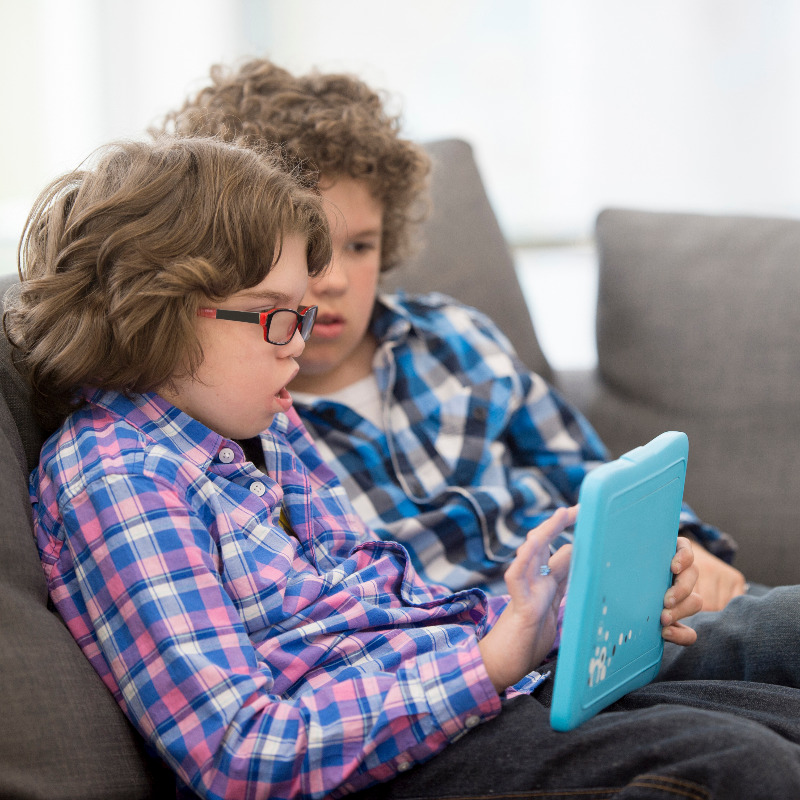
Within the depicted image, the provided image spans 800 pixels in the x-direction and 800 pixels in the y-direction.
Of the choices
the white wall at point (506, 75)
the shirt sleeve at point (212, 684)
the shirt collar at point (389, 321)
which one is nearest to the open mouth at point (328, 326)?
the shirt collar at point (389, 321)

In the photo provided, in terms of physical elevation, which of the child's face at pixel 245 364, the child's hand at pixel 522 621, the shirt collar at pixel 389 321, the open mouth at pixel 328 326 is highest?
the child's face at pixel 245 364

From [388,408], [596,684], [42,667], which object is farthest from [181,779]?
[388,408]

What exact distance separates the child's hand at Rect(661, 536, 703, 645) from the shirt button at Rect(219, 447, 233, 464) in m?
0.43

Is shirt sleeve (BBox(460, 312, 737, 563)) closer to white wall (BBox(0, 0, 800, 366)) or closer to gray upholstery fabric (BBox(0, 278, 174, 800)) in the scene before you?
gray upholstery fabric (BBox(0, 278, 174, 800))

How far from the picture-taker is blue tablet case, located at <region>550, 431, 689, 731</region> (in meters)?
0.70

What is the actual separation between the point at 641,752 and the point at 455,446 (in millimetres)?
596

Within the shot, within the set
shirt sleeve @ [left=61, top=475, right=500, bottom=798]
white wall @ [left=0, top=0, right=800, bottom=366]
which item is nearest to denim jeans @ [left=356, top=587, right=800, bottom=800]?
shirt sleeve @ [left=61, top=475, right=500, bottom=798]

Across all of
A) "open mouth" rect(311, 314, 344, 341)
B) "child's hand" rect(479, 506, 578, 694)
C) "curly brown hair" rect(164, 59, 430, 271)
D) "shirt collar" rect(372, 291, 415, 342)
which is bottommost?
"child's hand" rect(479, 506, 578, 694)

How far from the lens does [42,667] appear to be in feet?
2.43

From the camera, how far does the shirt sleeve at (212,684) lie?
73cm

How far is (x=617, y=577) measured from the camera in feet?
2.48

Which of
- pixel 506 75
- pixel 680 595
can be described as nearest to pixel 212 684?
pixel 680 595

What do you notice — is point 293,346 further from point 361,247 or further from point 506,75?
point 506,75

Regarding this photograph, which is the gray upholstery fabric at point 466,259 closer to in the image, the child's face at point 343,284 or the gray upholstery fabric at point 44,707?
the child's face at point 343,284
